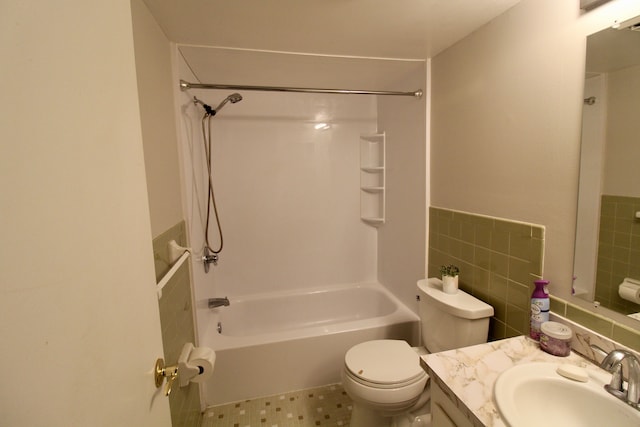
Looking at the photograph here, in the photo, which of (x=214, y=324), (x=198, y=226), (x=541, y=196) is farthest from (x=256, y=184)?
(x=541, y=196)

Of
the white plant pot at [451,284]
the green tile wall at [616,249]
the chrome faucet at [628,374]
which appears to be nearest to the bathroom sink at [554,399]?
the chrome faucet at [628,374]

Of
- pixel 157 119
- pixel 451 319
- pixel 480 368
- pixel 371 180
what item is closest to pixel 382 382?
pixel 451 319

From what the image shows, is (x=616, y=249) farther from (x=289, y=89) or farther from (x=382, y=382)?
(x=289, y=89)

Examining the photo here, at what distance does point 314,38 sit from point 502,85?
36.8 inches

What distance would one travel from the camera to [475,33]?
149cm

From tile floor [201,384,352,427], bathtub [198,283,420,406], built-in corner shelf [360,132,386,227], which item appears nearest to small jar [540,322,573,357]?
bathtub [198,283,420,406]

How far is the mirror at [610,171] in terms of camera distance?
919 millimetres

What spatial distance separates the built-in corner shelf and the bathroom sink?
70.8 inches

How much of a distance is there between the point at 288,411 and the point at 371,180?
6.43 feet

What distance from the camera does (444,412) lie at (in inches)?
39.1

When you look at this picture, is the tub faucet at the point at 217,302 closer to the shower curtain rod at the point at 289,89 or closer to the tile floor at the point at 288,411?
the tile floor at the point at 288,411

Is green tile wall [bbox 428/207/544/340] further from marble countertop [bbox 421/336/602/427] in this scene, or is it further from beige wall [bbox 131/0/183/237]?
beige wall [bbox 131/0/183/237]

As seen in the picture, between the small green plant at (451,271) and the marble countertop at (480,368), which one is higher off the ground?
the small green plant at (451,271)

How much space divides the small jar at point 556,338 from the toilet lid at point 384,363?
1.99 feet
